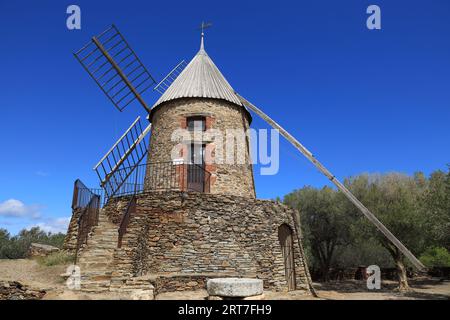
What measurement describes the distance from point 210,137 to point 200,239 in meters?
4.82

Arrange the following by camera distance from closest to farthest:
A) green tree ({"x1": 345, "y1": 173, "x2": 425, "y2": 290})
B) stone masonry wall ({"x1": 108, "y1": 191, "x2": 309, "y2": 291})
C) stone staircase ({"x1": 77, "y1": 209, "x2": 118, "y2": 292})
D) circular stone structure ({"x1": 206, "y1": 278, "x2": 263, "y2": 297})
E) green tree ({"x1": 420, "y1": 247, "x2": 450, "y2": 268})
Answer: circular stone structure ({"x1": 206, "y1": 278, "x2": 263, "y2": 297}) → stone staircase ({"x1": 77, "y1": 209, "x2": 118, "y2": 292}) → stone masonry wall ({"x1": 108, "y1": 191, "x2": 309, "y2": 291}) → green tree ({"x1": 345, "y1": 173, "x2": 425, "y2": 290}) → green tree ({"x1": 420, "y1": 247, "x2": 450, "y2": 268})

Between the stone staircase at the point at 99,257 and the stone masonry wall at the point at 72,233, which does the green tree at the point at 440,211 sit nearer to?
the stone staircase at the point at 99,257

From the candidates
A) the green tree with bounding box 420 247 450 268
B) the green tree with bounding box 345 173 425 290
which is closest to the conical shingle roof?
the green tree with bounding box 345 173 425 290

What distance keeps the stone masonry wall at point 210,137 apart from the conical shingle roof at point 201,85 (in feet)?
0.84

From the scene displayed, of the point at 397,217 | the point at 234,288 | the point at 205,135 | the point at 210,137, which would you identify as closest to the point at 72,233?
the point at 205,135

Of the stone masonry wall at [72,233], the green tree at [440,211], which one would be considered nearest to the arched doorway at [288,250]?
the green tree at [440,211]

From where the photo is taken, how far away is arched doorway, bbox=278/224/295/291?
12.9 meters

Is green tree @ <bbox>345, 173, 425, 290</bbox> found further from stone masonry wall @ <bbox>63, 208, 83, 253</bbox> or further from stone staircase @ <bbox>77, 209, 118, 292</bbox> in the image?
stone masonry wall @ <bbox>63, 208, 83, 253</bbox>

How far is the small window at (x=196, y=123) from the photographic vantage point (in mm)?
13977

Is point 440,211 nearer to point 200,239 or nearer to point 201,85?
point 200,239

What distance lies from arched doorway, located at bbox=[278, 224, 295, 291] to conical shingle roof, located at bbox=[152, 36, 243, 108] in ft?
19.4

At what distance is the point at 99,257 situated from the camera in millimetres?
9383

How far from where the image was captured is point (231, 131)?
14.4m

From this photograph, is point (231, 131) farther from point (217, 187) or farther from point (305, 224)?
point (305, 224)
